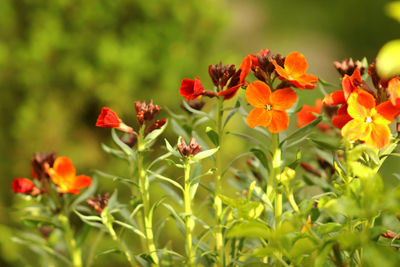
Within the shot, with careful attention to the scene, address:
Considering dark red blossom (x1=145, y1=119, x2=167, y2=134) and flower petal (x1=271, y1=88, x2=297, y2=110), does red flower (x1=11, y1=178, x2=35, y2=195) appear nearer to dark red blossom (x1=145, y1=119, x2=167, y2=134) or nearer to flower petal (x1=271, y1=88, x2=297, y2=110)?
dark red blossom (x1=145, y1=119, x2=167, y2=134)

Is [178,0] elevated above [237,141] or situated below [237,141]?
above

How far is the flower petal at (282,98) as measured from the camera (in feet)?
1.83

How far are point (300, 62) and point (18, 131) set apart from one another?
6.36 feet

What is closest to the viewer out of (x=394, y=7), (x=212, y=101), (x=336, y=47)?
(x=394, y=7)

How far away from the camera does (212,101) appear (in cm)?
215

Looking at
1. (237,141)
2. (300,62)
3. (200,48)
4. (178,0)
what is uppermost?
(178,0)

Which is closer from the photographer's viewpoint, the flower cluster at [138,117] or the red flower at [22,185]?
the flower cluster at [138,117]

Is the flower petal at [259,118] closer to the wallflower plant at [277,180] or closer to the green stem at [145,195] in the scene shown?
the wallflower plant at [277,180]

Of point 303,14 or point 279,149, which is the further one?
point 303,14

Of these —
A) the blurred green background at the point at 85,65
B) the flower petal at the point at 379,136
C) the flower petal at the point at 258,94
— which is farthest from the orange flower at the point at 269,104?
the blurred green background at the point at 85,65

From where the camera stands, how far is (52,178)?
2.22 ft

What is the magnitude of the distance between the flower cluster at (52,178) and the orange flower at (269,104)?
12.5 inches

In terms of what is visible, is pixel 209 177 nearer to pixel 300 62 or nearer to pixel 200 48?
pixel 200 48

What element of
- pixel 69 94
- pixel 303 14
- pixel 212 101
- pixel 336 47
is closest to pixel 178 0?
pixel 212 101
